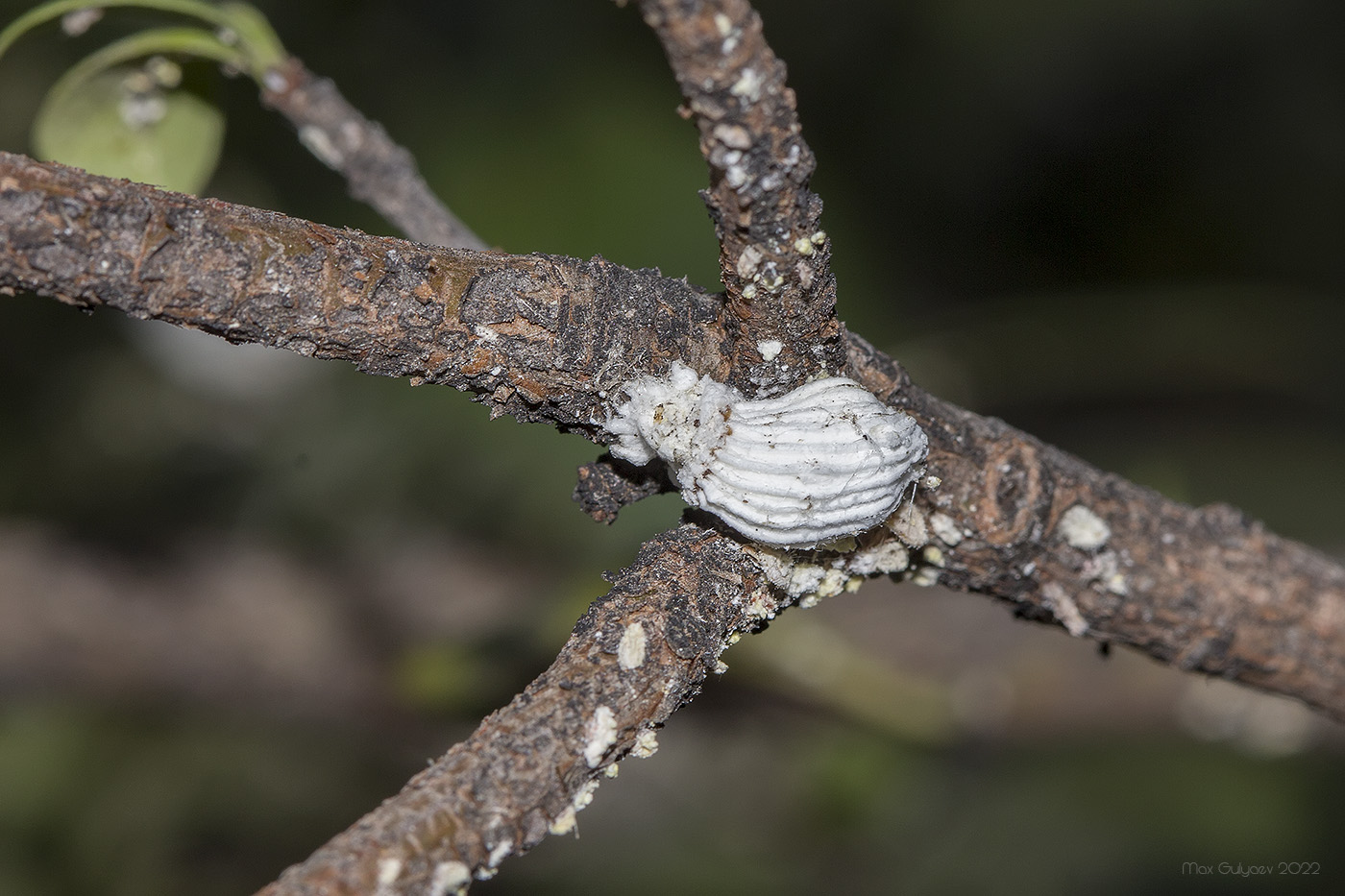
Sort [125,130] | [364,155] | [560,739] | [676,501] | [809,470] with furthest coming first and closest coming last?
[676,501] < [364,155] < [125,130] < [809,470] < [560,739]

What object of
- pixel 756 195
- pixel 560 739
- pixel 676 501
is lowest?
pixel 560 739

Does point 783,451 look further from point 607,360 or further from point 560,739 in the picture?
point 560,739

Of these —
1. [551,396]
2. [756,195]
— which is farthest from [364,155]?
[756,195]

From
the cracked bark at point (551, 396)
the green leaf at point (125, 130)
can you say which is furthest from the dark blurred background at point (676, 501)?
the green leaf at point (125, 130)

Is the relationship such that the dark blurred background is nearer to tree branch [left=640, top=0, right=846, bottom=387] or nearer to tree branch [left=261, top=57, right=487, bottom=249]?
tree branch [left=261, top=57, right=487, bottom=249]

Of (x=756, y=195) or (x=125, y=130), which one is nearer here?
(x=756, y=195)

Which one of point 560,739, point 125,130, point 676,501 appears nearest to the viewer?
point 560,739

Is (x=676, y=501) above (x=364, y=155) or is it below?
above

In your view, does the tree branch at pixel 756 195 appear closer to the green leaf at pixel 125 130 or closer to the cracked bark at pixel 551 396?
the cracked bark at pixel 551 396
